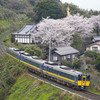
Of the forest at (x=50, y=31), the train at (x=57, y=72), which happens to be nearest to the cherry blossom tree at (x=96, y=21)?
the forest at (x=50, y=31)

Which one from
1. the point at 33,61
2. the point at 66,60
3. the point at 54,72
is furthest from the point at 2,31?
the point at 54,72

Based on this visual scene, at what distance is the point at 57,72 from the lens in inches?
895

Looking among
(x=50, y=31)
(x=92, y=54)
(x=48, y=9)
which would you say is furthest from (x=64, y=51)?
(x=48, y=9)

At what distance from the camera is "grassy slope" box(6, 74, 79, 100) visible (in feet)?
61.9

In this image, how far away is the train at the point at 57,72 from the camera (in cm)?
2020

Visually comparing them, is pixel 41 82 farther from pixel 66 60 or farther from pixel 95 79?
pixel 66 60

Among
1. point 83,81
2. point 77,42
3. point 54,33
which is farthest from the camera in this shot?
point 77,42

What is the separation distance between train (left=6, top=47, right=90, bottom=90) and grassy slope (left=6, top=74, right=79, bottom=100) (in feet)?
5.43

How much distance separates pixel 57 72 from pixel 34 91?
133 inches

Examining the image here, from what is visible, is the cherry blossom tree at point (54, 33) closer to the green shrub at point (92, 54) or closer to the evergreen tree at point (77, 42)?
the evergreen tree at point (77, 42)

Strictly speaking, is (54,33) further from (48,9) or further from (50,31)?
(48,9)

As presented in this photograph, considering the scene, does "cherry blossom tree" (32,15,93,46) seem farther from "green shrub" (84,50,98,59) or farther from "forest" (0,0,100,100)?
"green shrub" (84,50,98,59)

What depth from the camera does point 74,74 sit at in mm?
20391

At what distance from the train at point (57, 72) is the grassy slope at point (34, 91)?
1656 mm
